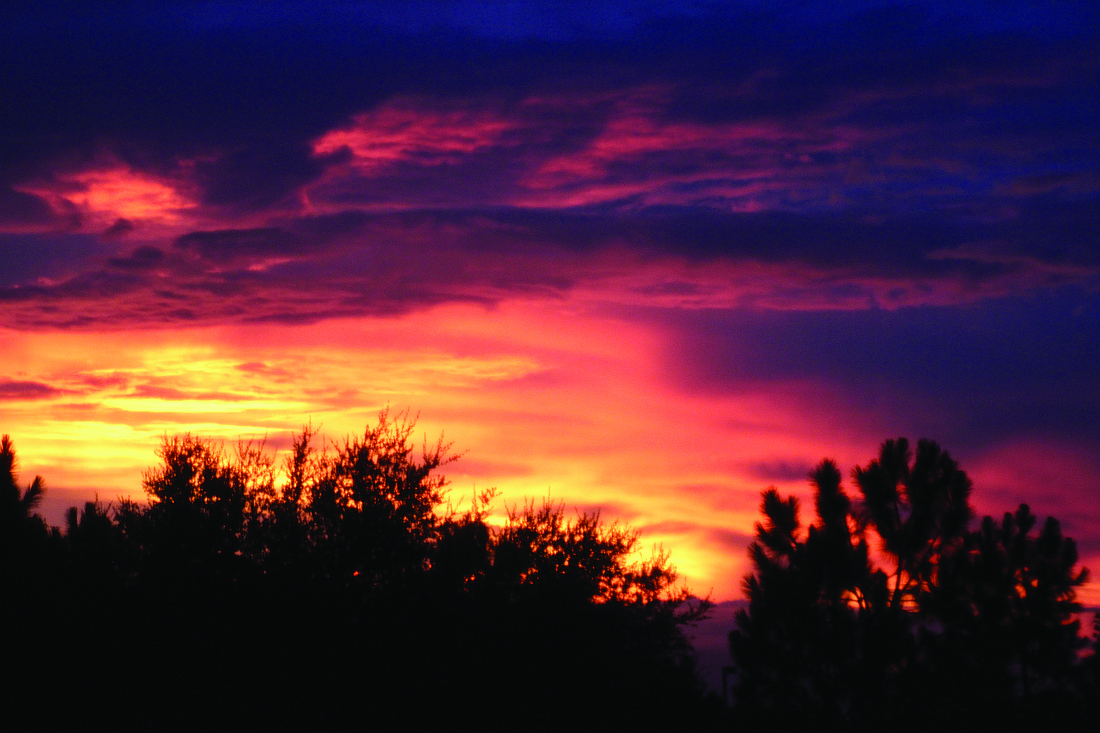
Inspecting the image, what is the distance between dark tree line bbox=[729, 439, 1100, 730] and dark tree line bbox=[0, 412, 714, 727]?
8162 millimetres

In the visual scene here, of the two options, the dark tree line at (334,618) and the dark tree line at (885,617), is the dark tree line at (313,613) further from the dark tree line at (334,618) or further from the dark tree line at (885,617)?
the dark tree line at (885,617)

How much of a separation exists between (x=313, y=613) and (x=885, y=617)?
51.5 ft

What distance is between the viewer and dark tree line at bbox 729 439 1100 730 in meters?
25.5

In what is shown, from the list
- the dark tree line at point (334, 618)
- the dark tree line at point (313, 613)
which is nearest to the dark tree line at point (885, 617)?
the dark tree line at point (334, 618)

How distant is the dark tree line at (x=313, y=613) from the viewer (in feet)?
48.8

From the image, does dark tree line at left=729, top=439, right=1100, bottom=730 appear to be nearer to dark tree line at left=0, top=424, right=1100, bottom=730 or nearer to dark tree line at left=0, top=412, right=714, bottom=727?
dark tree line at left=0, top=424, right=1100, bottom=730

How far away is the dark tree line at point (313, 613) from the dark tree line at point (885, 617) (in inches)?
321

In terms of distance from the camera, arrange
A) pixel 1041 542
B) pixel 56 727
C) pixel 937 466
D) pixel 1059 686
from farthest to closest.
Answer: pixel 1041 542, pixel 1059 686, pixel 937 466, pixel 56 727

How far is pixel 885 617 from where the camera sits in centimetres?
2562

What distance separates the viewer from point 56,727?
47.0ft

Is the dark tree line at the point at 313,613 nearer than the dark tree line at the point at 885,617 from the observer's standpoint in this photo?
Yes

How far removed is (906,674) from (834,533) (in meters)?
3.76

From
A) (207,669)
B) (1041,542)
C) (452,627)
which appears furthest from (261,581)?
(1041,542)

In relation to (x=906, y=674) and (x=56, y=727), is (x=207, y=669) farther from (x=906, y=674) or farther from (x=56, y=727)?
(x=906, y=674)
